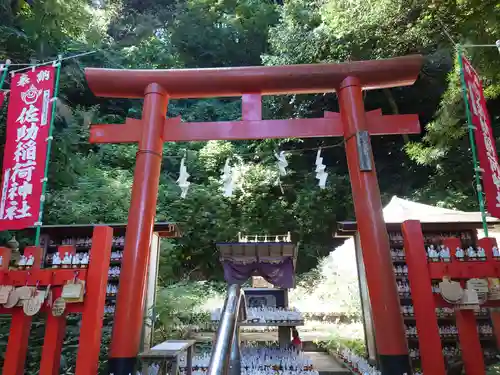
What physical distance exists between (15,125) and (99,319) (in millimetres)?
2664

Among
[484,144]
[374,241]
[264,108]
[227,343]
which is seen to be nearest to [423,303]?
[374,241]

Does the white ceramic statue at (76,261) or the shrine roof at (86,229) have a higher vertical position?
the shrine roof at (86,229)

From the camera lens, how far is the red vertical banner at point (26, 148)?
399cm

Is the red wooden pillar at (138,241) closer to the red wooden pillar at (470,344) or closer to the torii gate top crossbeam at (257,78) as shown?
the torii gate top crossbeam at (257,78)

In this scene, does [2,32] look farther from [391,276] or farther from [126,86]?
[391,276]

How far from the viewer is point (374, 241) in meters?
3.84

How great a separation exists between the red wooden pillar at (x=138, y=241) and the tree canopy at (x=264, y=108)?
18.5 feet

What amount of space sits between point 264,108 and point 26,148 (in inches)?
546

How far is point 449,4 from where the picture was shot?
32.0ft

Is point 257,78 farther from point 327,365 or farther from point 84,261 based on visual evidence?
point 327,365

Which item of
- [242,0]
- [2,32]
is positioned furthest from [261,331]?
[242,0]

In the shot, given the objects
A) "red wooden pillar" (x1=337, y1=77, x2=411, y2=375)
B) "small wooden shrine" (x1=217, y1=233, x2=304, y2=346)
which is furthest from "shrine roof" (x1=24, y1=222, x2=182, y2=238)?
"red wooden pillar" (x1=337, y1=77, x2=411, y2=375)

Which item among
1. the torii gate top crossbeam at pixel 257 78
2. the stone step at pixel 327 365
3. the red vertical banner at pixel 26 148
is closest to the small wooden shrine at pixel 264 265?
the stone step at pixel 327 365

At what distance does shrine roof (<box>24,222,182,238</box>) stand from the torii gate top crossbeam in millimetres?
4024
